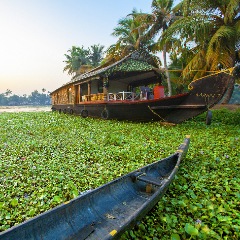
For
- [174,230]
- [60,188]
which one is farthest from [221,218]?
[60,188]

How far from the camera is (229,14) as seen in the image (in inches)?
492

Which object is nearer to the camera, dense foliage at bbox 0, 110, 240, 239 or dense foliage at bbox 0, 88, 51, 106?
dense foliage at bbox 0, 110, 240, 239

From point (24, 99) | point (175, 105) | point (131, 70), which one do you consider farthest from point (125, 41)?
point (24, 99)

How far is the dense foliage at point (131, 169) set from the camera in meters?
2.71

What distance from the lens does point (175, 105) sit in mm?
10492

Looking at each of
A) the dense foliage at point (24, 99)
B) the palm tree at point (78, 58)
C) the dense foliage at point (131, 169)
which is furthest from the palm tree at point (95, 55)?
the dense foliage at point (24, 99)

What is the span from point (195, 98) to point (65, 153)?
6759 millimetres

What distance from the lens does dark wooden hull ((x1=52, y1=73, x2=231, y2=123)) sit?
8992mm

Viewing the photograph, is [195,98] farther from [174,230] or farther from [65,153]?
[174,230]

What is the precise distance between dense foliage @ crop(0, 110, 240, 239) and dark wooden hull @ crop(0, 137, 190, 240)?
0.30 m

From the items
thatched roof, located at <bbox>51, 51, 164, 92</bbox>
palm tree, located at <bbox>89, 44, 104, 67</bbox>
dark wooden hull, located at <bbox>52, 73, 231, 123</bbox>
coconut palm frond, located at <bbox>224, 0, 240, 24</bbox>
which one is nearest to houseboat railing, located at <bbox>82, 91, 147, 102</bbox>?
dark wooden hull, located at <bbox>52, 73, 231, 123</bbox>

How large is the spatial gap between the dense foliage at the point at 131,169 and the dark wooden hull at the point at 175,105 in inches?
94.2

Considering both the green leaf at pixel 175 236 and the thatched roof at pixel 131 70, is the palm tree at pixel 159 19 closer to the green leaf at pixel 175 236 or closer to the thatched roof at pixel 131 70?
the thatched roof at pixel 131 70

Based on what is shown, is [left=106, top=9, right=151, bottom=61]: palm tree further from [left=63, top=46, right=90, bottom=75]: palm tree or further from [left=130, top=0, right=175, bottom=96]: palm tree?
[left=63, top=46, right=90, bottom=75]: palm tree
